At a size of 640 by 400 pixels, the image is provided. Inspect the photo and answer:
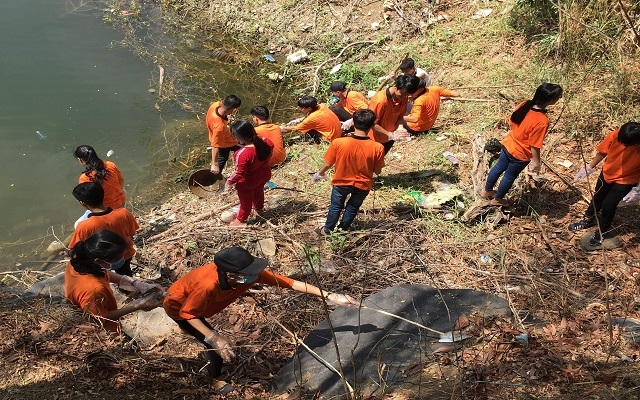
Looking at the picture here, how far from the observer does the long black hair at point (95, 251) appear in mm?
3057

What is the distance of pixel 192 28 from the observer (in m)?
10.4

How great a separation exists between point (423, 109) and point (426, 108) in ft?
0.15

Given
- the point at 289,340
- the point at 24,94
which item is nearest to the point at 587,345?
the point at 289,340

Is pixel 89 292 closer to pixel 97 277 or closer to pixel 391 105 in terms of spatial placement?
pixel 97 277

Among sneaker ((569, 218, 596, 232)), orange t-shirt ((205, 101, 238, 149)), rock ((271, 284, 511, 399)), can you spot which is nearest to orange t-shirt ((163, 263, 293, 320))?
rock ((271, 284, 511, 399))

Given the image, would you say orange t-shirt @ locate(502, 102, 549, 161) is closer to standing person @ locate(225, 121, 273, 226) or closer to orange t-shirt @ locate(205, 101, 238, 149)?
standing person @ locate(225, 121, 273, 226)

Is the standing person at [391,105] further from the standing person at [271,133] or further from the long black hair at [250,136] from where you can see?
the long black hair at [250,136]

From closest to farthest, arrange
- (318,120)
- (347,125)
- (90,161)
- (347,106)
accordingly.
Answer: (90,161)
(318,120)
(347,125)
(347,106)

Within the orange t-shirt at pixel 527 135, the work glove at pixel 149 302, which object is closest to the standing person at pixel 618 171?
the orange t-shirt at pixel 527 135

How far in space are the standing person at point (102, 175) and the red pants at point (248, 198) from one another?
114 centimetres

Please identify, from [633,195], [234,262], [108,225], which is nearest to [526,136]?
[633,195]

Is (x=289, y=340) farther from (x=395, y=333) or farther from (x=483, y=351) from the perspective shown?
(x=483, y=351)

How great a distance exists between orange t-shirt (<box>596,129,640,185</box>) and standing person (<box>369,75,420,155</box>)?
1968 mm

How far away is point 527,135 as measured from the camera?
182 inches
